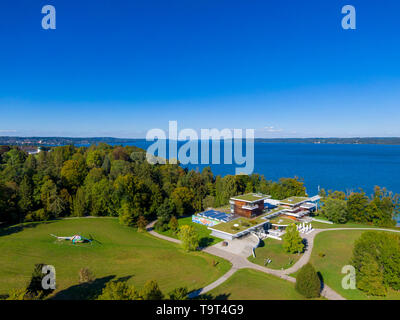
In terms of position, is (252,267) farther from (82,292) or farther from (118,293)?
(118,293)

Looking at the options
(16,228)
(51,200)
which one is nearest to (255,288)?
(16,228)

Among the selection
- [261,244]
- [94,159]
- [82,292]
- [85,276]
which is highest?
[94,159]

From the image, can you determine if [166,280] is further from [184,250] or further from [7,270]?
[7,270]

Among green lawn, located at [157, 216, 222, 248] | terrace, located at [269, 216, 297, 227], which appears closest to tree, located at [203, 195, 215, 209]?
green lawn, located at [157, 216, 222, 248]

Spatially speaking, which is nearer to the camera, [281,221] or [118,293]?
[118,293]

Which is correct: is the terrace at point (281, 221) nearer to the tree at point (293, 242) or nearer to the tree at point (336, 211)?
the tree at point (293, 242)
